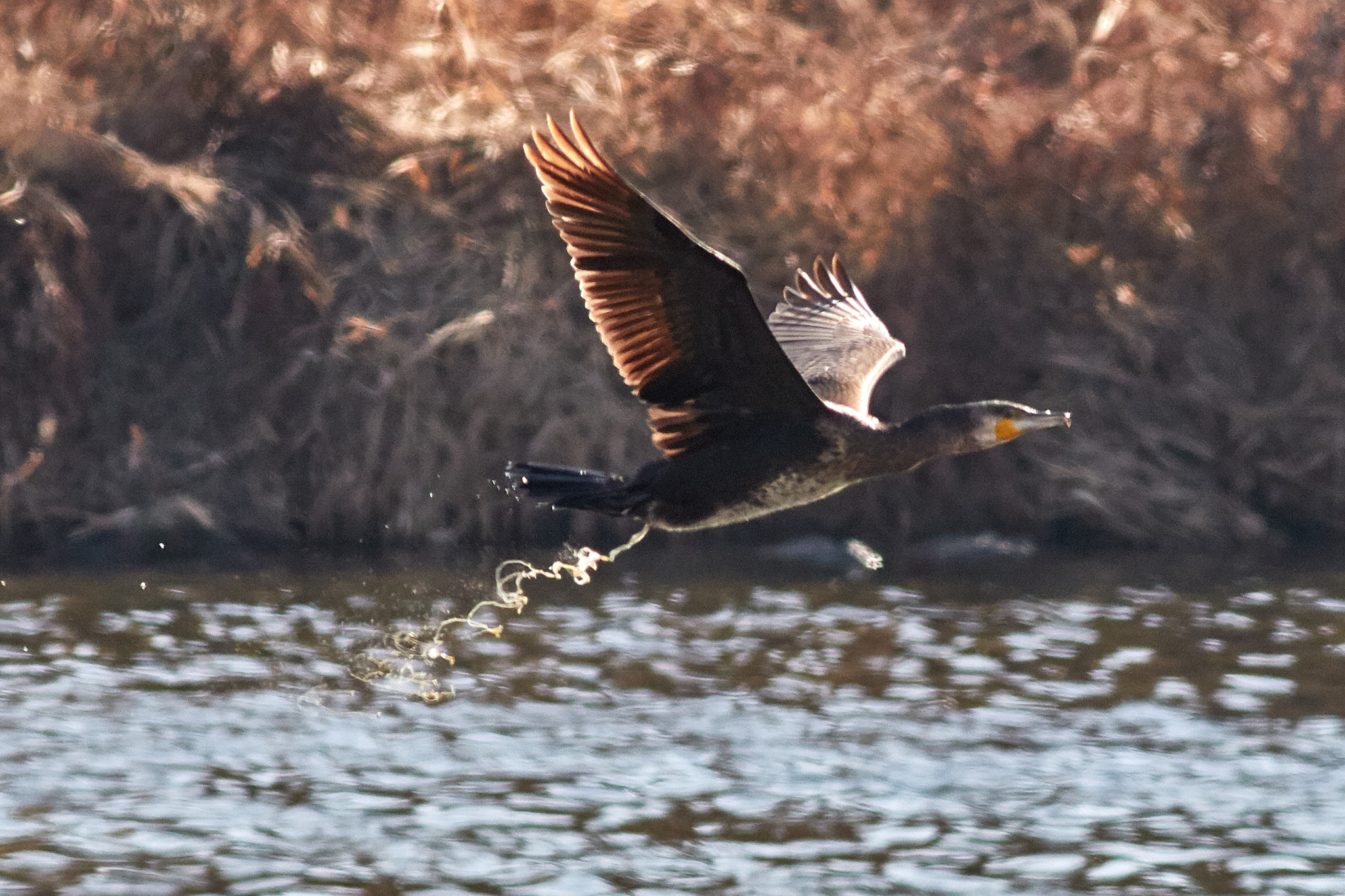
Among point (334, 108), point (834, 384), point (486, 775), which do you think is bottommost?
point (486, 775)

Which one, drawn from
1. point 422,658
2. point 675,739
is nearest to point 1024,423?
point 675,739

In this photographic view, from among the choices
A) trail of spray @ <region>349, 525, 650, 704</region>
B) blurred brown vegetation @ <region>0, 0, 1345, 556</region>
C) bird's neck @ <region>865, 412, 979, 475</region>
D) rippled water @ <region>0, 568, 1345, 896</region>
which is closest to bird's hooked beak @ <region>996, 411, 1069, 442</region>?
bird's neck @ <region>865, 412, 979, 475</region>

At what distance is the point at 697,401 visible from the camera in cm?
509

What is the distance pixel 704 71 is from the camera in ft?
35.5

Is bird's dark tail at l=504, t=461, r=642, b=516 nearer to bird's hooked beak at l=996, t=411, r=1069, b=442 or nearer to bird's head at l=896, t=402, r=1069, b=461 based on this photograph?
bird's head at l=896, t=402, r=1069, b=461

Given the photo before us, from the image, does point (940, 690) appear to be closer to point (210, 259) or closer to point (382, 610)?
point (382, 610)

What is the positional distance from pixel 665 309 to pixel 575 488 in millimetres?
665

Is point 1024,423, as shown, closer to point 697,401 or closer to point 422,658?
point 697,401

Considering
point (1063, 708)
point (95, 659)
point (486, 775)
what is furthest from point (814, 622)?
point (95, 659)

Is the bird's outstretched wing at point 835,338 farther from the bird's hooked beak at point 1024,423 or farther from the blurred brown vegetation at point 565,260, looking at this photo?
the blurred brown vegetation at point 565,260

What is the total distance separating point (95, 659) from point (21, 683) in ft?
1.49

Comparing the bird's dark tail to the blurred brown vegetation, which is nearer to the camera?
the bird's dark tail

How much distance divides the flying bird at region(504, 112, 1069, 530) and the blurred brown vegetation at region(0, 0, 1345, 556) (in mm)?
4667

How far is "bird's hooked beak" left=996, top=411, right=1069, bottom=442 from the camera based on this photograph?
5.00 metres
